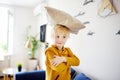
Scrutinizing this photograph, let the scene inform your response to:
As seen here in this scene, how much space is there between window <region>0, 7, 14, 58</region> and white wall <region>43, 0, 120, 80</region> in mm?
2664

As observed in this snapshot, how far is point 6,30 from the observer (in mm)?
4586

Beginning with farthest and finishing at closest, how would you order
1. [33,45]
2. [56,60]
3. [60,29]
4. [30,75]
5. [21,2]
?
[33,45]
[21,2]
[30,75]
[60,29]
[56,60]

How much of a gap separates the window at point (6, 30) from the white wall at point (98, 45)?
2.66 meters

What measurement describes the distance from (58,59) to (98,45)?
0.97m

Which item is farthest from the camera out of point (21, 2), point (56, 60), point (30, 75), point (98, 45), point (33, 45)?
point (33, 45)

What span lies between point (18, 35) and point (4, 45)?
1.68ft

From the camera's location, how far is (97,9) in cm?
198

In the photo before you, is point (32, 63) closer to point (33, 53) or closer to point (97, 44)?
point (33, 53)

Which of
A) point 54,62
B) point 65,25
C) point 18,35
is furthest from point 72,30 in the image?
point 18,35

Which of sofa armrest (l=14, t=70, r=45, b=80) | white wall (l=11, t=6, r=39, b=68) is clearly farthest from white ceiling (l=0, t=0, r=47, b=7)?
sofa armrest (l=14, t=70, r=45, b=80)

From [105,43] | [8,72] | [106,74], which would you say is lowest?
[8,72]

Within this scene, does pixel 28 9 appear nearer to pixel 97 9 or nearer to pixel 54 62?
pixel 97 9

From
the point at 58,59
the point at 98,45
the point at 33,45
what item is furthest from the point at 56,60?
the point at 33,45

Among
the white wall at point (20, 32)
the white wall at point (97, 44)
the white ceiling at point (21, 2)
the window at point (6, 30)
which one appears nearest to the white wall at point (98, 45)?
the white wall at point (97, 44)
